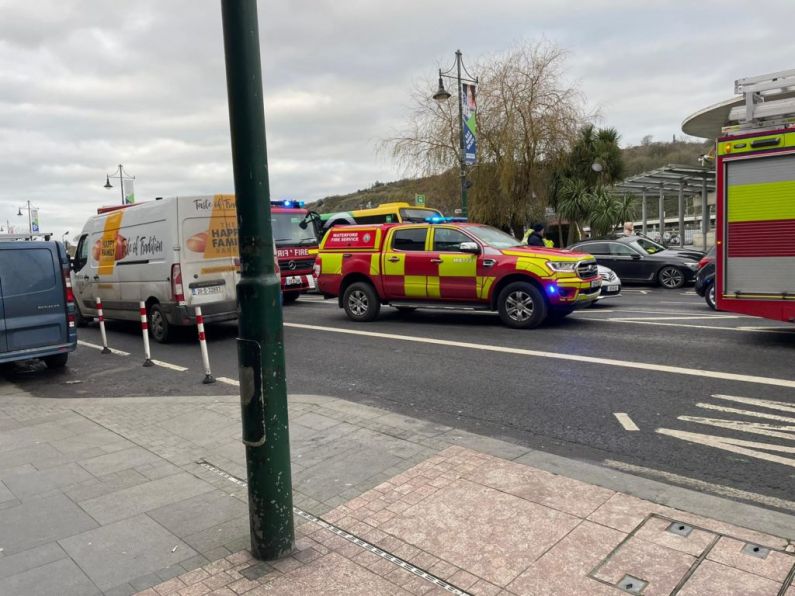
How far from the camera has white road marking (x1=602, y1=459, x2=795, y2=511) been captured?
12.5ft

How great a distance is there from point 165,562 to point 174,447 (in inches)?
75.5

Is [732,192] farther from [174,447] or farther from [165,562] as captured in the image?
[165,562]

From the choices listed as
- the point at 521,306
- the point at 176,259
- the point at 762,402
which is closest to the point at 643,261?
the point at 521,306

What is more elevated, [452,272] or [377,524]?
[452,272]

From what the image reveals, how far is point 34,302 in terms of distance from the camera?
326 inches

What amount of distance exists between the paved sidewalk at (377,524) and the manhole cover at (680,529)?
1 cm

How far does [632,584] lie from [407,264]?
8848 mm

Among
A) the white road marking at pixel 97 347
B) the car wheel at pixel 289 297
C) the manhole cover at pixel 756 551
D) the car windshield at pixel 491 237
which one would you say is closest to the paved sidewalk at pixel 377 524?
the manhole cover at pixel 756 551

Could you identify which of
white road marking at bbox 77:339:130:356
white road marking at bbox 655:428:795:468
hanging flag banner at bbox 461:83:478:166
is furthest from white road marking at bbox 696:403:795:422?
hanging flag banner at bbox 461:83:478:166

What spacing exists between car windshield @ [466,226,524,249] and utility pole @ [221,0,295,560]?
8.10 metres

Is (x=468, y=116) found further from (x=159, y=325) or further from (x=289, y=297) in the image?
(x=159, y=325)

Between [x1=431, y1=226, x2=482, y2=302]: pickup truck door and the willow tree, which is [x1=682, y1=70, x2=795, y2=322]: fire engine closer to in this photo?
[x1=431, y1=226, x2=482, y2=302]: pickup truck door

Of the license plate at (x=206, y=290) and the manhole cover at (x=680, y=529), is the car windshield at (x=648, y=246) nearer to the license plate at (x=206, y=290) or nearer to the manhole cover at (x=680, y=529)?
the license plate at (x=206, y=290)

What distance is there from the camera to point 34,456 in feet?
16.5
